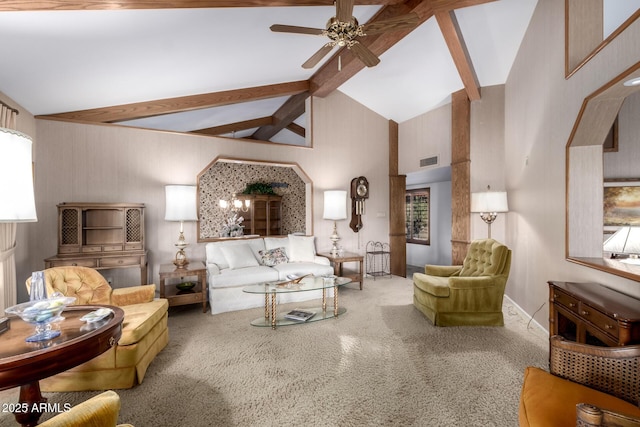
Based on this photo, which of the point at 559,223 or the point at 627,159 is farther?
the point at 627,159

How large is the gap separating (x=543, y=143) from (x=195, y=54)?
393cm

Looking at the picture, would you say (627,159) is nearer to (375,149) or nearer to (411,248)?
(375,149)

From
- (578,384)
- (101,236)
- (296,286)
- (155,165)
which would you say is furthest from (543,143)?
(101,236)

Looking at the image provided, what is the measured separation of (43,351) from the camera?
54.3 inches

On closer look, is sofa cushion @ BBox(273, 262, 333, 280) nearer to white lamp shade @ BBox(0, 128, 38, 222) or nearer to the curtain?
the curtain

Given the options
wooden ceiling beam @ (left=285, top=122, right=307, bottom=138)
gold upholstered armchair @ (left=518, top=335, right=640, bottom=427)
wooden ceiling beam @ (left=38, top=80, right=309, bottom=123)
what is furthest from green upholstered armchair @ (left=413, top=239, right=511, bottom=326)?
wooden ceiling beam @ (left=285, top=122, right=307, bottom=138)

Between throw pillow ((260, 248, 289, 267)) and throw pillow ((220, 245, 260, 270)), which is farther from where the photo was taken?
throw pillow ((260, 248, 289, 267))

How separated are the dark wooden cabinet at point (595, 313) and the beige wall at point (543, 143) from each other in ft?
0.62

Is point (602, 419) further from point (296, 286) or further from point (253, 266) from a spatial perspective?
point (253, 266)

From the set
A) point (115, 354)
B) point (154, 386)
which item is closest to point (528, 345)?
point (154, 386)

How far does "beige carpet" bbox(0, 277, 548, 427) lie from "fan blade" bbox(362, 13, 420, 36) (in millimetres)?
2937

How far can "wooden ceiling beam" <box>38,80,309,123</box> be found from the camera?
159 inches

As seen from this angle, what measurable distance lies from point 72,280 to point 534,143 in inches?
193

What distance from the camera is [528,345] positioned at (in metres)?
2.88
